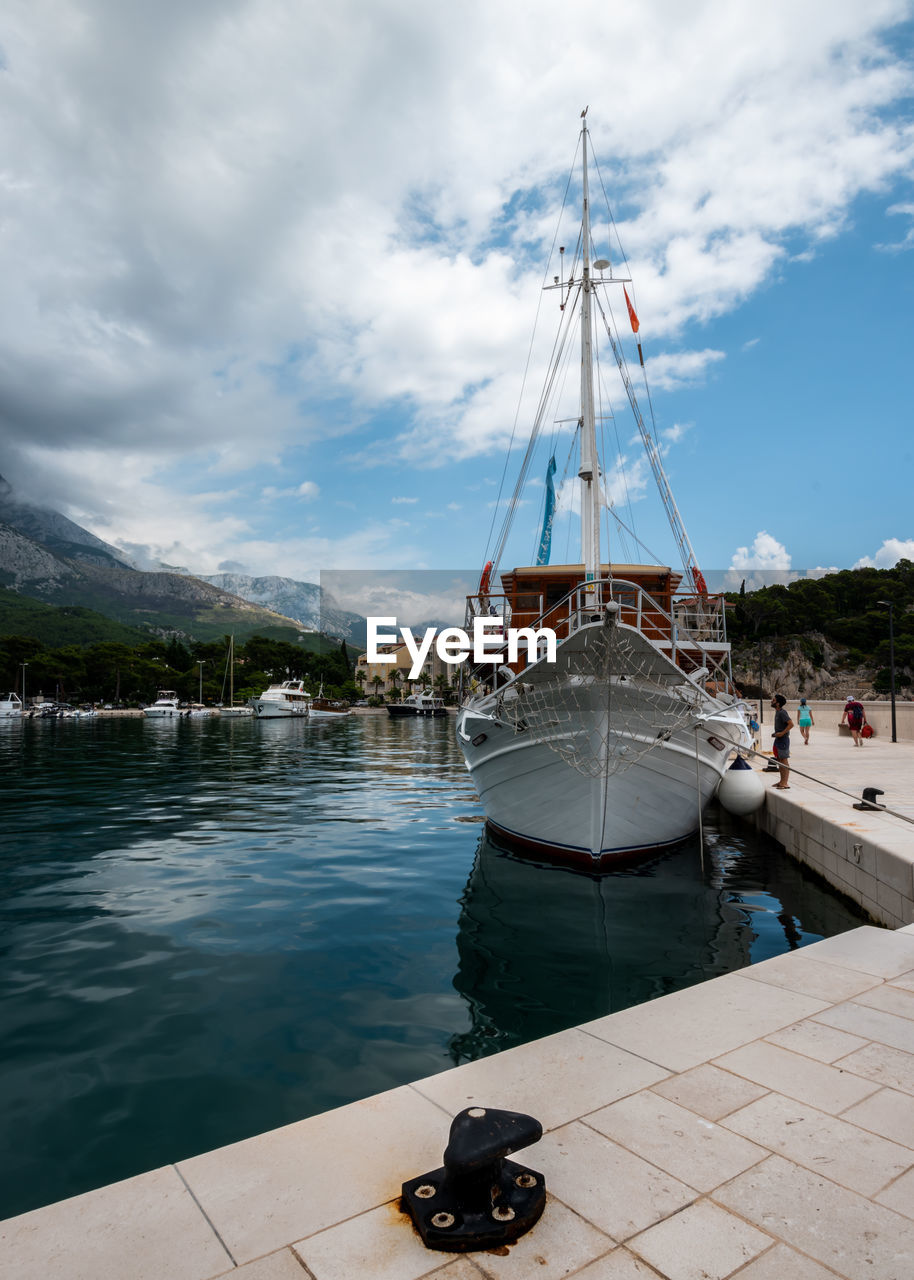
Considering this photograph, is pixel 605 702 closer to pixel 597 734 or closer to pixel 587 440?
pixel 597 734

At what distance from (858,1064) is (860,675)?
80.3m

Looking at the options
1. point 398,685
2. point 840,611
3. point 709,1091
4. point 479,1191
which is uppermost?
point 840,611

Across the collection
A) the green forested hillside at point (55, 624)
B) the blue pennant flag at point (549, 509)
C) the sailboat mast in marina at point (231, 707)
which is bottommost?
the sailboat mast in marina at point (231, 707)

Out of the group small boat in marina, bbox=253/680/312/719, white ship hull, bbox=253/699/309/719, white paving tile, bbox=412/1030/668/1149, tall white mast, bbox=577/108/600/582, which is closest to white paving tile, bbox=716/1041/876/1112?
white paving tile, bbox=412/1030/668/1149

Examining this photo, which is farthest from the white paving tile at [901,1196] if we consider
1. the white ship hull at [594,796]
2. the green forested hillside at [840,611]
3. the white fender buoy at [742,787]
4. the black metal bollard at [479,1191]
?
the green forested hillside at [840,611]

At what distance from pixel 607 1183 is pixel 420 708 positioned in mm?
88140

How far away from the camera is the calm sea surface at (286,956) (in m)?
4.43

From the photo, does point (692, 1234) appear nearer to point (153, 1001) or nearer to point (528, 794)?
point (153, 1001)

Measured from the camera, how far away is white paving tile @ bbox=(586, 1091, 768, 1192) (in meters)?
2.61

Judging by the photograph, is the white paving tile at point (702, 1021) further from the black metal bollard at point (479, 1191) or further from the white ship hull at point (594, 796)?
the white ship hull at point (594, 796)

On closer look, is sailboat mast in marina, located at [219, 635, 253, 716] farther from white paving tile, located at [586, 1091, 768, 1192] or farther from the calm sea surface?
white paving tile, located at [586, 1091, 768, 1192]

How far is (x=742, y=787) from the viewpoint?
42.7 feet

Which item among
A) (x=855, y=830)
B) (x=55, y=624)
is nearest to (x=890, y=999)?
(x=855, y=830)

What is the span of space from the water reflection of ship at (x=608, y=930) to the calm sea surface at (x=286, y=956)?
0.11 feet
